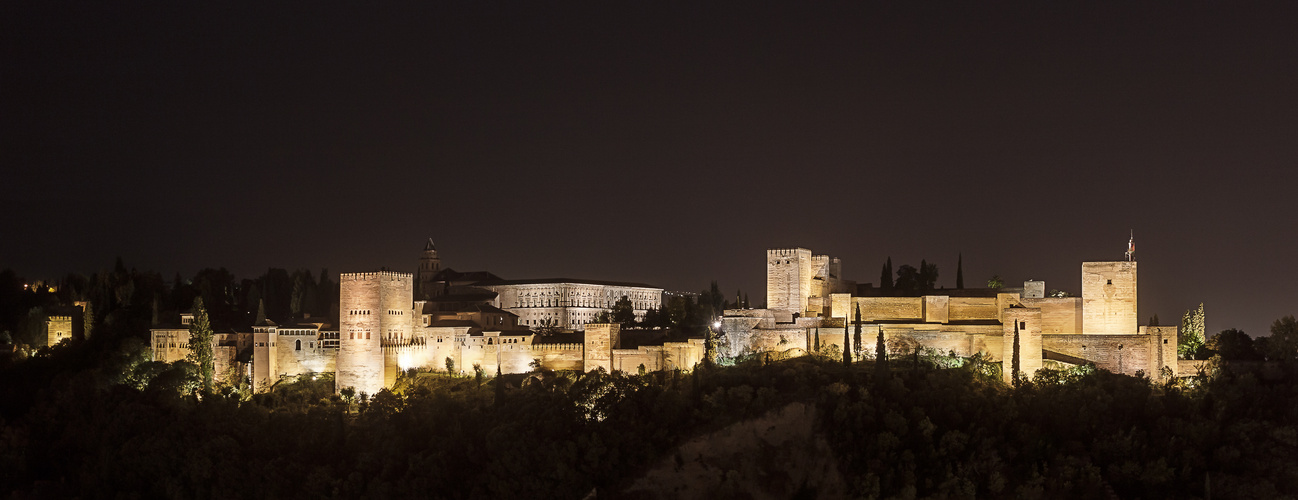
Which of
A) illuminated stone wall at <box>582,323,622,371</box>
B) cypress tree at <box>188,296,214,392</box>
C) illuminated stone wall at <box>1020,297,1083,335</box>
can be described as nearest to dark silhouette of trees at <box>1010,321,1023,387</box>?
illuminated stone wall at <box>1020,297,1083,335</box>

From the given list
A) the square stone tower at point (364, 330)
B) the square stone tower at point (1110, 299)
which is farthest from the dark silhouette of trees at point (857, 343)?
the square stone tower at point (364, 330)

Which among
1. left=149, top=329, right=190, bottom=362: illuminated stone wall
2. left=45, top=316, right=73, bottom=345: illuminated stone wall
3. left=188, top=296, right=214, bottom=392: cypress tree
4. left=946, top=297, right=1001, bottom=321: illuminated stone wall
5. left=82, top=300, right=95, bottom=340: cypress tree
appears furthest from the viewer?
left=45, top=316, right=73, bottom=345: illuminated stone wall

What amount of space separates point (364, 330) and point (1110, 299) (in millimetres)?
32386

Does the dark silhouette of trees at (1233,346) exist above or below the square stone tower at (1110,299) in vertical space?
below

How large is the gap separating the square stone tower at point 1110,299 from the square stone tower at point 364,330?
30.3 m

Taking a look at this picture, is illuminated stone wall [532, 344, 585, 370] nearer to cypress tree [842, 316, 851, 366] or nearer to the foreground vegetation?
the foreground vegetation

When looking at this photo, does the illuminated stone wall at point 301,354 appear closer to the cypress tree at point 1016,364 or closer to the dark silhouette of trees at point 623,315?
the dark silhouette of trees at point 623,315

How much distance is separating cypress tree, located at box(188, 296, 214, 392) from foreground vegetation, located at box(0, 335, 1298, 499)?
2216 millimetres

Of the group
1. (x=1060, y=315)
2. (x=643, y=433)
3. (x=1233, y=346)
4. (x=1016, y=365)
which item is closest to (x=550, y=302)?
(x=1060, y=315)

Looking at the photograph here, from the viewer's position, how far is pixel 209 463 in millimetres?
46594

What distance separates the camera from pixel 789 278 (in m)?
55.7

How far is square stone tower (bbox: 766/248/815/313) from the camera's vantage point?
55.4 m

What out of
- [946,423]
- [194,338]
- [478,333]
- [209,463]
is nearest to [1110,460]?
[946,423]

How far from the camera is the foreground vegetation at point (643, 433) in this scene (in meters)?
41.5
